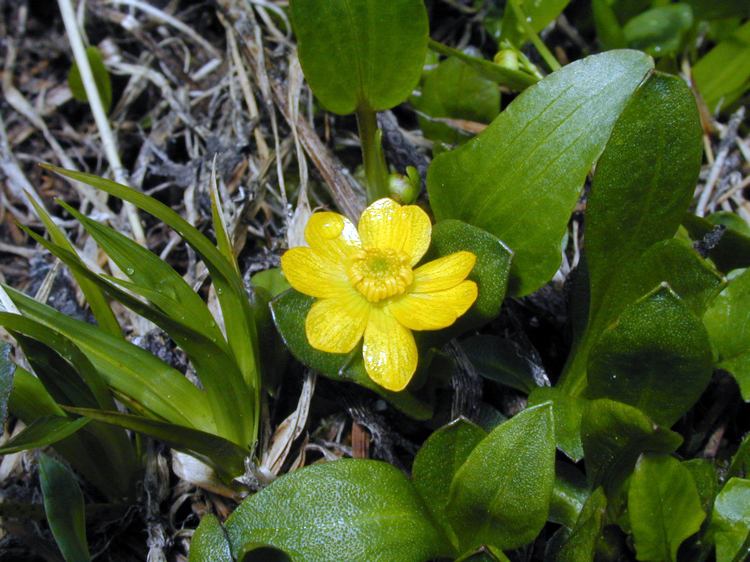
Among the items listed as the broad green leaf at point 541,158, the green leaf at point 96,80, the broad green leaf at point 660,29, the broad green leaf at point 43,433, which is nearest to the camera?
the broad green leaf at point 43,433

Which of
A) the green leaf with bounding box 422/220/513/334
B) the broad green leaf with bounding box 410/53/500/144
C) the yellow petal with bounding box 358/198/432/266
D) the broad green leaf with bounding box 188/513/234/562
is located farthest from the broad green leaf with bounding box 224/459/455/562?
the broad green leaf with bounding box 410/53/500/144

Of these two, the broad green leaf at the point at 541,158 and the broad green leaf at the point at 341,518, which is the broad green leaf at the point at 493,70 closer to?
the broad green leaf at the point at 541,158

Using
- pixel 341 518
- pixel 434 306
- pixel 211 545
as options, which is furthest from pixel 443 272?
pixel 211 545

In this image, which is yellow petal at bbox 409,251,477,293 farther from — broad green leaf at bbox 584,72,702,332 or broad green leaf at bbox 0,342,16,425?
broad green leaf at bbox 0,342,16,425

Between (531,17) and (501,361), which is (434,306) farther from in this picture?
(531,17)

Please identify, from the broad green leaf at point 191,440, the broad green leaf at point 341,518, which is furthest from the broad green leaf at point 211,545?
the broad green leaf at point 191,440

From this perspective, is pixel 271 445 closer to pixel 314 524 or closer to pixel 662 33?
pixel 314 524

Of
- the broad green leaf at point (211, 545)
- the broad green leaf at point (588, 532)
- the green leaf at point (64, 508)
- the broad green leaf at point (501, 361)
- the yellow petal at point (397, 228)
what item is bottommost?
the green leaf at point (64, 508)
